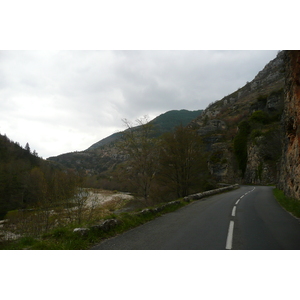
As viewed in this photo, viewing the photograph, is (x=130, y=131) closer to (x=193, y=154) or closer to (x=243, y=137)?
(x=193, y=154)

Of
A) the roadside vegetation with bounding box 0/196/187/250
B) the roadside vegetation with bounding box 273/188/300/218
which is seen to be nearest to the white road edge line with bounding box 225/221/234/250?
the roadside vegetation with bounding box 0/196/187/250

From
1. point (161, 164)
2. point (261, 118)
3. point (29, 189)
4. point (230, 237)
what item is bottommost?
point (29, 189)

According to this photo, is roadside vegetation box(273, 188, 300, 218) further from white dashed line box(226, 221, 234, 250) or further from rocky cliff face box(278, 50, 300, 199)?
white dashed line box(226, 221, 234, 250)

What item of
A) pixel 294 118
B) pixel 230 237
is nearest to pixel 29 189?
pixel 294 118

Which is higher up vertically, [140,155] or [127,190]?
[140,155]

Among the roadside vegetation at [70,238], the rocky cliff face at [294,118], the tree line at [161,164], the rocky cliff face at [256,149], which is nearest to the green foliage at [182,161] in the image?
the tree line at [161,164]

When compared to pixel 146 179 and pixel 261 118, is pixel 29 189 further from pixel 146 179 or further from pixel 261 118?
pixel 261 118

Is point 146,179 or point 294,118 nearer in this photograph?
point 294,118

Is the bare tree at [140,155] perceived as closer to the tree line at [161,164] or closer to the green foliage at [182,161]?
the tree line at [161,164]

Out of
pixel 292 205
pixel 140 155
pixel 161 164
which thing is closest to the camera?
pixel 292 205

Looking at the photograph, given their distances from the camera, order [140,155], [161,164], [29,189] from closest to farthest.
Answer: [140,155] → [161,164] → [29,189]

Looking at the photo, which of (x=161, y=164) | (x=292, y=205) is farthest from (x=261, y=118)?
(x=292, y=205)

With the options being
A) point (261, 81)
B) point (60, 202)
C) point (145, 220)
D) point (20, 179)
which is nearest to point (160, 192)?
point (60, 202)

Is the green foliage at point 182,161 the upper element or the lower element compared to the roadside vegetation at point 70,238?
upper
